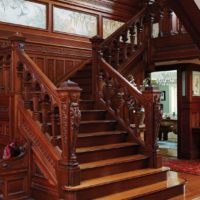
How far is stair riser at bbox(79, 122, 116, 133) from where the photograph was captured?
5.04 metres

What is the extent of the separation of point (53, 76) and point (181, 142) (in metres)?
3.72

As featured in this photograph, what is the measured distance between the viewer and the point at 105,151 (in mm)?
4645

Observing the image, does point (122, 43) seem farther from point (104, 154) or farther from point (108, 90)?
point (104, 154)

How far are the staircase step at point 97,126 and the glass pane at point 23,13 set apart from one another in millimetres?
2446

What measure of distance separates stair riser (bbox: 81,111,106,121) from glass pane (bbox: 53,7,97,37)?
2.27m

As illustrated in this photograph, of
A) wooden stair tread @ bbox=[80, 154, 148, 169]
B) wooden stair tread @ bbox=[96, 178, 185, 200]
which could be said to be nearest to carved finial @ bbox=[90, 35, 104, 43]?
wooden stair tread @ bbox=[80, 154, 148, 169]

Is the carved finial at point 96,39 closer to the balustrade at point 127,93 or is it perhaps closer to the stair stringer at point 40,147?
the balustrade at point 127,93

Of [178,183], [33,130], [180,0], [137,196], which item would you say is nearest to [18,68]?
[33,130]

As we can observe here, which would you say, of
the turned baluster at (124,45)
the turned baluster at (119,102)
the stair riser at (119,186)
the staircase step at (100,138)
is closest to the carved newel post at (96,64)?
the turned baluster at (119,102)

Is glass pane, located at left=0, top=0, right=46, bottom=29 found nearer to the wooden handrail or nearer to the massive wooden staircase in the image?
the wooden handrail

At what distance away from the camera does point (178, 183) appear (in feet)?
15.3

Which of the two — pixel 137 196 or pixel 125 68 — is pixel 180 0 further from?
pixel 125 68

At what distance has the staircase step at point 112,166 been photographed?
411 centimetres

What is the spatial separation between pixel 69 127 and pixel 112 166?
1.03m
